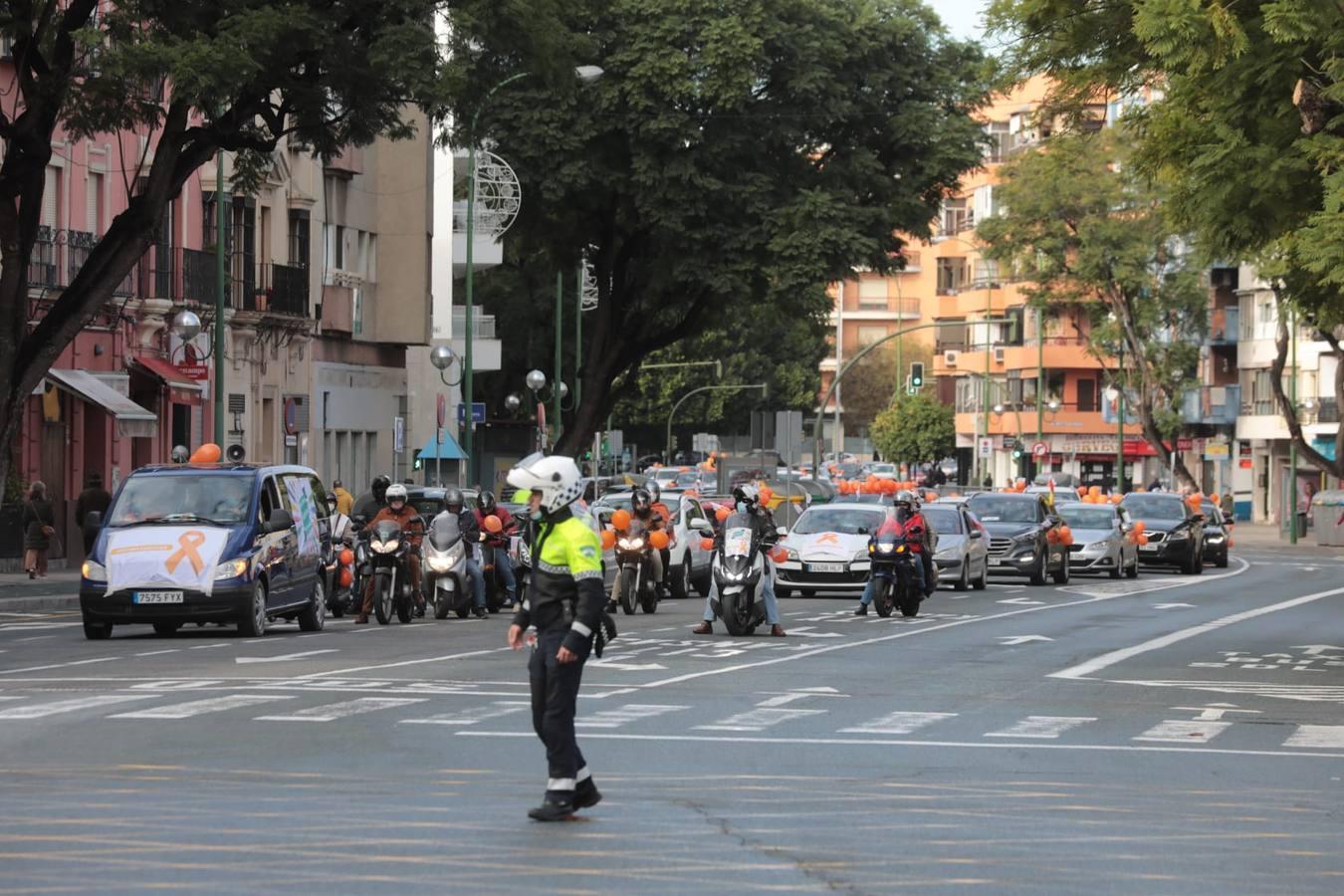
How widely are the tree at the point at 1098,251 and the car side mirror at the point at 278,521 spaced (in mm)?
65070

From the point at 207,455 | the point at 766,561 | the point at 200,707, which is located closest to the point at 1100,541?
the point at 766,561

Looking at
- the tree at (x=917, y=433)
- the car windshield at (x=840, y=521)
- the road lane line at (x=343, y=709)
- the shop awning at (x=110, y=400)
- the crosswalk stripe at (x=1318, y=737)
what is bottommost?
the crosswalk stripe at (x=1318, y=737)

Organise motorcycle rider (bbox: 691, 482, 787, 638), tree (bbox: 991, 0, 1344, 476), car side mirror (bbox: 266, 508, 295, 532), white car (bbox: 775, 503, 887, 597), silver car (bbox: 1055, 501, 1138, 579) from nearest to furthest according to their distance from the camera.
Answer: tree (bbox: 991, 0, 1344, 476), car side mirror (bbox: 266, 508, 295, 532), motorcycle rider (bbox: 691, 482, 787, 638), white car (bbox: 775, 503, 887, 597), silver car (bbox: 1055, 501, 1138, 579)

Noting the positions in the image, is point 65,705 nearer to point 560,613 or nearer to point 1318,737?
point 560,613

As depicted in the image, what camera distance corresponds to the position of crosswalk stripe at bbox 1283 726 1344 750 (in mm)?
17047

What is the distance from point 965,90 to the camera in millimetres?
58406

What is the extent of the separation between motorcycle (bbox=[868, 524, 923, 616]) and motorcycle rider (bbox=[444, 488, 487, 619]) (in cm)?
503

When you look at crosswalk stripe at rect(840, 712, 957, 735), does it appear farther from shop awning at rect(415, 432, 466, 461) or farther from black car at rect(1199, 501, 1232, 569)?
black car at rect(1199, 501, 1232, 569)

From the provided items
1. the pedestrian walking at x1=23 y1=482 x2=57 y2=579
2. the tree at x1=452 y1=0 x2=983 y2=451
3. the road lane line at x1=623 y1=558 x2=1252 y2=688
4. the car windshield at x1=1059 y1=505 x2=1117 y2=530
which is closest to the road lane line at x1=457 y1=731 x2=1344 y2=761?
the road lane line at x1=623 y1=558 x2=1252 y2=688

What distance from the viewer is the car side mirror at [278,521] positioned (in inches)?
1105

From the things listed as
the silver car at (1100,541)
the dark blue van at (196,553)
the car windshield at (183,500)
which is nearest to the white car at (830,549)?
the silver car at (1100,541)

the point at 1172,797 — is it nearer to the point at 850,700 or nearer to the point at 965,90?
the point at 850,700

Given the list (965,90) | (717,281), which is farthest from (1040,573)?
(965,90)

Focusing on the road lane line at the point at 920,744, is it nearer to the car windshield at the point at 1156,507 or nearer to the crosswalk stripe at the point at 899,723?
the crosswalk stripe at the point at 899,723
